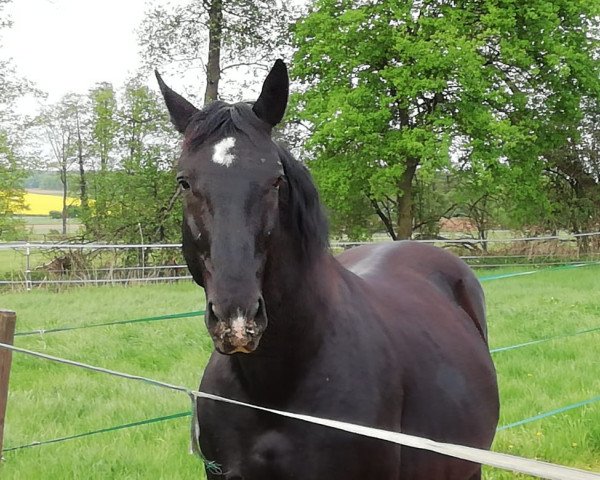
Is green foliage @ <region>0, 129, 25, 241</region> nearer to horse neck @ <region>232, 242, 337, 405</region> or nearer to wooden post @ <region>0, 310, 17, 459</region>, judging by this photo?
wooden post @ <region>0, 310, 17, 459</region>

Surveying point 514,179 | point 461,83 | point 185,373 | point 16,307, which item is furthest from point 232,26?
point 185,373

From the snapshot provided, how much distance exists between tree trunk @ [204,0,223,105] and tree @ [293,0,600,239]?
2.57m

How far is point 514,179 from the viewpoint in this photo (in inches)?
766

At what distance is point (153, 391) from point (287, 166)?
3758mm

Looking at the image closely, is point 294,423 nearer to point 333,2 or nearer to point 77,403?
point 77,403

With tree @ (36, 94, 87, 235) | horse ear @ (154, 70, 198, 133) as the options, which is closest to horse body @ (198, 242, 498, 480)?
horse ear @ (154, 70, 198, 133)

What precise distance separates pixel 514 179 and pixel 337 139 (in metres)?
5.41

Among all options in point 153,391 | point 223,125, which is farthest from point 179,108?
point 153,391

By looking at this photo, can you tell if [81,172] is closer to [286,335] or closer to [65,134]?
[65,134]

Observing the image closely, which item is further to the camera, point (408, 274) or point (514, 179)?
point (514, 179)

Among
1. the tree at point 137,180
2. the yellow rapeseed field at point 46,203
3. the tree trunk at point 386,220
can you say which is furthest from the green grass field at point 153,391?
the yellow rapeseed field at point 46,203

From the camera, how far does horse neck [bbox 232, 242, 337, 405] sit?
206 centimetres

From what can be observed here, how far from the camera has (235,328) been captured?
168 cm

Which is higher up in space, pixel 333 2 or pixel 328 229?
pixel 333 2
